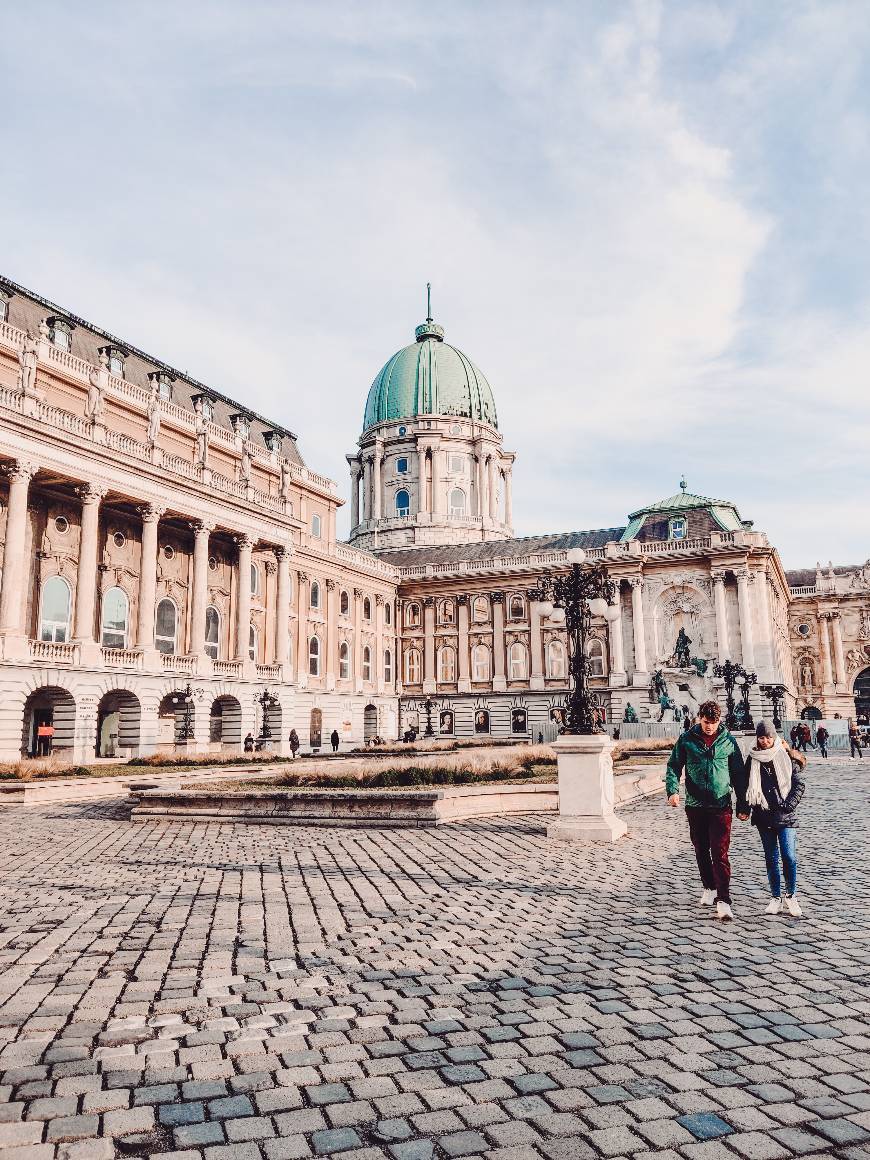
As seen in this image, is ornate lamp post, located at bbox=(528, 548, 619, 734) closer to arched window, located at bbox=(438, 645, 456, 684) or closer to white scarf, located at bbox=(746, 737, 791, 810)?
white scarf, located at bbox=(746, 737, 791, 810)

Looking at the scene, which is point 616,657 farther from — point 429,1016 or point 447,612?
point 429,1016

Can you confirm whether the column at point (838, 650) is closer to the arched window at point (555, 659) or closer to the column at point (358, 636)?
the arched window at point (555, 659)

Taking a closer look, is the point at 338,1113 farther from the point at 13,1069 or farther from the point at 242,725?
the point at 242,725

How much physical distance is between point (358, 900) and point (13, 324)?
1426 inches

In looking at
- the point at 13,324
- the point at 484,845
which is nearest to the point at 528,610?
the point at 13,324

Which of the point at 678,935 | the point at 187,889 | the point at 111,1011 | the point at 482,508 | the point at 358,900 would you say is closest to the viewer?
the point at 111,1011

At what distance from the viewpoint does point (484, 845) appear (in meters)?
12.4

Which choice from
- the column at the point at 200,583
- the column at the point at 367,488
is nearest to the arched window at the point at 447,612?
the column at the point at 367,488

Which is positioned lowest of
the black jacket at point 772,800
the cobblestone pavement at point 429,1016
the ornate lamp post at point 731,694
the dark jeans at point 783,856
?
the cobblestone pavement at point 429,1016

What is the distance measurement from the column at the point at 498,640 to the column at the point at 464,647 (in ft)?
7.03

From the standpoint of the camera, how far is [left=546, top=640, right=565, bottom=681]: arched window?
2584 inches

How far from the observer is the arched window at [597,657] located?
2517 inches

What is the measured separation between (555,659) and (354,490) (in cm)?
3427

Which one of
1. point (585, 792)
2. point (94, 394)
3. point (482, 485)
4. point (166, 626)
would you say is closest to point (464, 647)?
point (482, 485)
